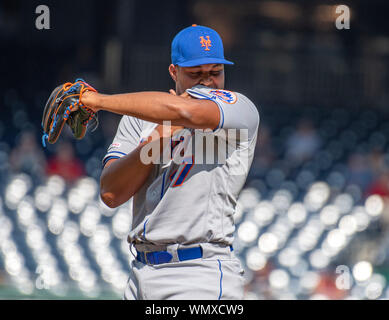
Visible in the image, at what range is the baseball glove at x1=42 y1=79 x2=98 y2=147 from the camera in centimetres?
192

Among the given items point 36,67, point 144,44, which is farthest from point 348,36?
point 36,67

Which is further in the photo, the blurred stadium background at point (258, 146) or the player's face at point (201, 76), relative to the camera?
the blurred stadium background at point (258, 146)

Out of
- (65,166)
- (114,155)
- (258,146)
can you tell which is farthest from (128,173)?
(258,146)

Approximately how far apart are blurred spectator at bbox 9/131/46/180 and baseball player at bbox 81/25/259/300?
22.0ft

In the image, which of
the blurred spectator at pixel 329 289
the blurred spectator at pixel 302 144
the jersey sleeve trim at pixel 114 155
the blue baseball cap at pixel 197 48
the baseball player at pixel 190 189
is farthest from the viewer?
the blurred spectator at pixel 302 144

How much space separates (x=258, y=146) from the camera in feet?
31.5

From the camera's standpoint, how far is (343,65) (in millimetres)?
12266

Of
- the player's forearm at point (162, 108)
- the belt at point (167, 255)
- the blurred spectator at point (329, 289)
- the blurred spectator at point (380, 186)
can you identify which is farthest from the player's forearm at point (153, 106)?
the blurred spectator at point (380, 186)

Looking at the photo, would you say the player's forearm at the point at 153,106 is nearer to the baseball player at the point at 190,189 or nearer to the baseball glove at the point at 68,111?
the baseball player at the point at 190,189

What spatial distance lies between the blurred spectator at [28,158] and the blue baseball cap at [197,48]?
6.67 meters

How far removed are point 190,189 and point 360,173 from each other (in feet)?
24.0

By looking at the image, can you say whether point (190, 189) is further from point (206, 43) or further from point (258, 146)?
point (258, 146)

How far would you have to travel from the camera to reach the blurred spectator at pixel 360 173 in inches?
344

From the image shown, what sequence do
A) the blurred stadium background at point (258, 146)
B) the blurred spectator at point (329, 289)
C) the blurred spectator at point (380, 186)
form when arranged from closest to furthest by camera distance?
the blurred spectator at point (329, 289) < the blurred stadium background at point (258, 146) < the blurred spectator at point (380, 186)
